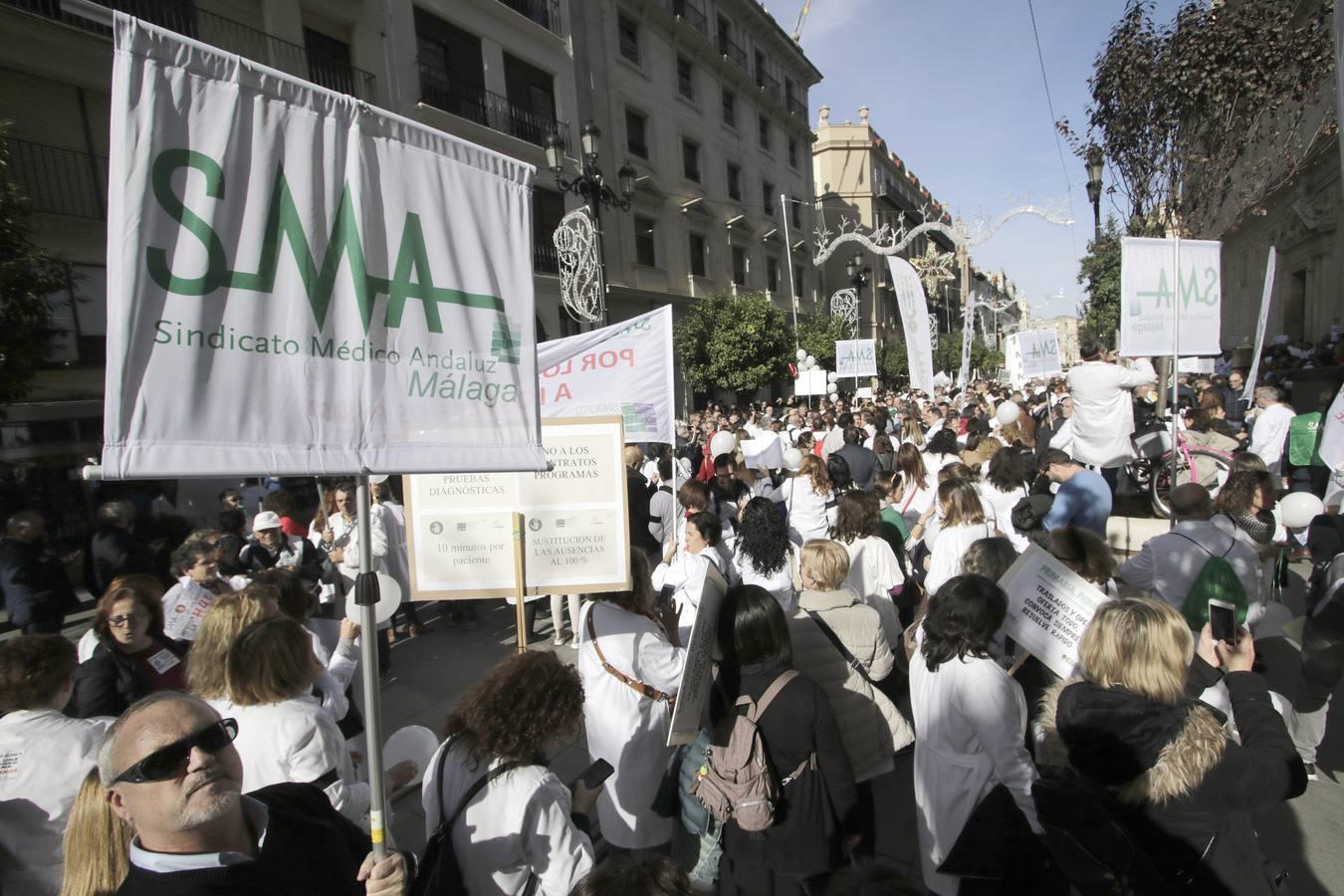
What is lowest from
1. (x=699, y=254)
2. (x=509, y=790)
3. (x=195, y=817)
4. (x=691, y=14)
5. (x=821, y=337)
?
Answer: (x=509, y=790)

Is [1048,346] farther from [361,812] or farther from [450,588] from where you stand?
→ [361,812]

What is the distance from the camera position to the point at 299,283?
155 centimetres

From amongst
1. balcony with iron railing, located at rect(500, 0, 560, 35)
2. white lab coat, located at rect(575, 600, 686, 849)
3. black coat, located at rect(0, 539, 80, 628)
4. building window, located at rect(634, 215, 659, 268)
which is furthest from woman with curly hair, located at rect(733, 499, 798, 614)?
building window, located at rect(634, 215, 659, 268)

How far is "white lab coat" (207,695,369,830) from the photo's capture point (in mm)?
2143

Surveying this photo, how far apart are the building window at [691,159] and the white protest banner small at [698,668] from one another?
25363 millimetres

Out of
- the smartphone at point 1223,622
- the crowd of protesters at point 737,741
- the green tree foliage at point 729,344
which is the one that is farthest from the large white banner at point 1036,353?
the smartphone at point 1223,622

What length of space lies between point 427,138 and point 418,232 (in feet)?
0.83

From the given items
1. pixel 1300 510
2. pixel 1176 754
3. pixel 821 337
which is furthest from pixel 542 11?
pixel 1176 754

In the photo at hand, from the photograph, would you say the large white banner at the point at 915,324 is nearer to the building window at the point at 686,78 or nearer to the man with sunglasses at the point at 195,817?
the man with sunglasses at the point at 195,817

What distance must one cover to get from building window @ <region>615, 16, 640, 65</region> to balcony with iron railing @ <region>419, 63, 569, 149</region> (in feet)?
19.2

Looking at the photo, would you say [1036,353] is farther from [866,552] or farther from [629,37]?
[629,37]

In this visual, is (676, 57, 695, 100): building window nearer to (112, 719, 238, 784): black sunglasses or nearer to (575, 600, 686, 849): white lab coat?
(575, 600, 686, 849): white lab coat

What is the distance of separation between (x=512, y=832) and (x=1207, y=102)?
11583 millimetres

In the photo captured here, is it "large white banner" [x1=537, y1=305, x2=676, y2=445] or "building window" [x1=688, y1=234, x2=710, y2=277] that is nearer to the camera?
"large white banner" [x1=537, y1=305, x2=676, y2=445]
